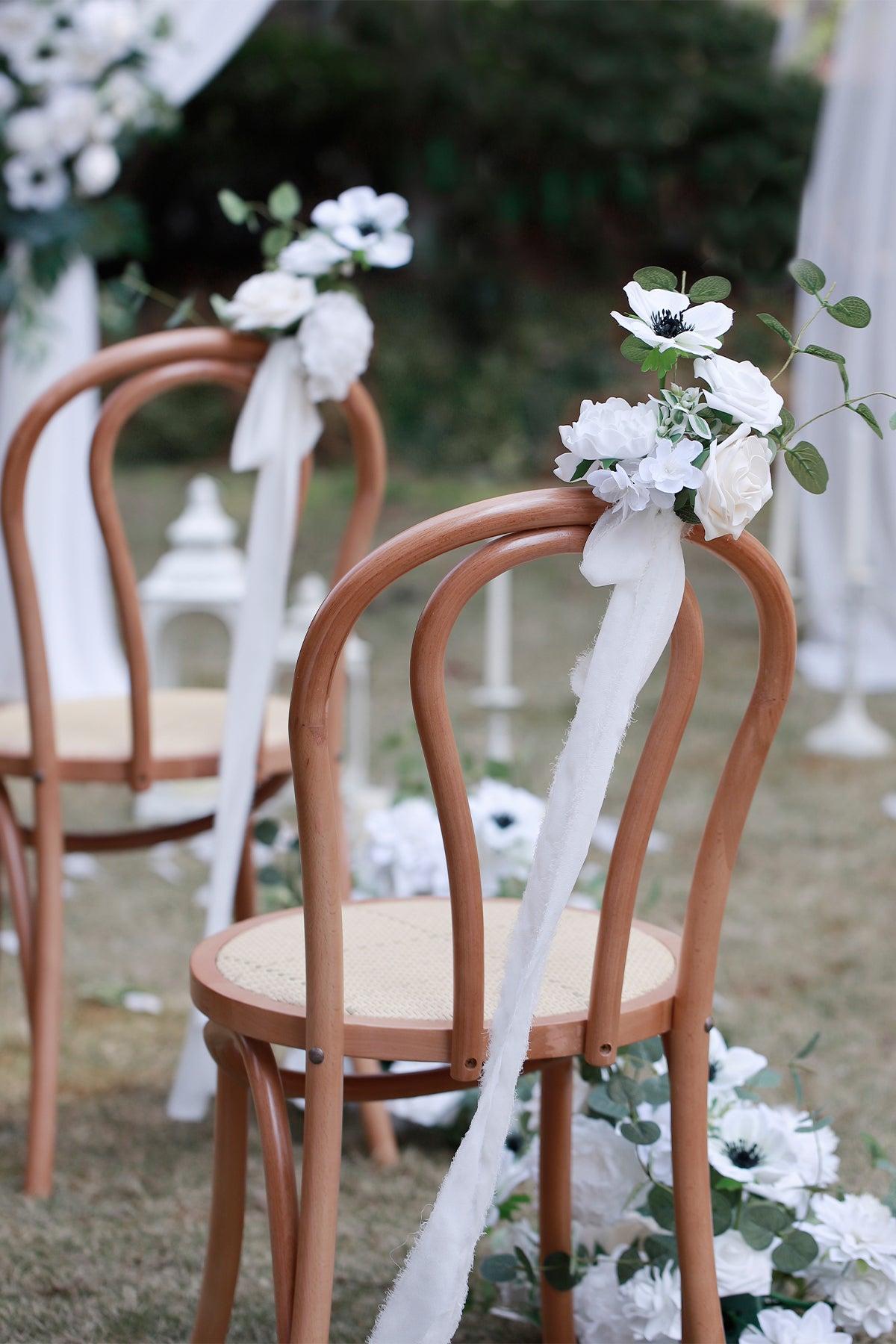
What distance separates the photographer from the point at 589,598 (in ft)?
19.6

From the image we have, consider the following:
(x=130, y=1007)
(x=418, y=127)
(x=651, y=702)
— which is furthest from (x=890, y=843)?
(x=418, y=127)

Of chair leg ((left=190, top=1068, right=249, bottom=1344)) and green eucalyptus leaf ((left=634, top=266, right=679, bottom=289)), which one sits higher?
green eucalyptus leaf ((left=634, top=266, right=679, bottom=289))

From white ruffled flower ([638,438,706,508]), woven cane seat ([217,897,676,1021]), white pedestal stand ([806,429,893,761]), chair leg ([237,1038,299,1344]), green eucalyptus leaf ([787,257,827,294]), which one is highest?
green eucalyptus leaf ([787,257,827,294])

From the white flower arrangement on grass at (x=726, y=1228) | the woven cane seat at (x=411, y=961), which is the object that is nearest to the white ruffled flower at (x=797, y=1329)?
the white flower arrangement on grass at (x=726, y=1228)

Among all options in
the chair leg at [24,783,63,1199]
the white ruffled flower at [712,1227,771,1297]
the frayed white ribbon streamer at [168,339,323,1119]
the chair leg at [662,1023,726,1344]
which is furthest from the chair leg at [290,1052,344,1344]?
the chair leg at [24,783,63,1199]

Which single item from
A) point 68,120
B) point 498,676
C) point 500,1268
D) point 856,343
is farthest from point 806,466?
point 856,343

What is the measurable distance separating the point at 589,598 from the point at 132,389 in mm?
4387

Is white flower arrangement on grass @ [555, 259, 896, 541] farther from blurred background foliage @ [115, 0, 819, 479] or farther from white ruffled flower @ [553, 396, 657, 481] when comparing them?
blurred background foliage @ [115, 0, 819, 479]

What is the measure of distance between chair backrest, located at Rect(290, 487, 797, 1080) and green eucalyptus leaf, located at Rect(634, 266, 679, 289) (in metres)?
0.15

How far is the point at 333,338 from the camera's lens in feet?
5.29

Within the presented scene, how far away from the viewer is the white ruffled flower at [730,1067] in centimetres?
142

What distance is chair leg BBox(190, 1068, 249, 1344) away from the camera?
4.07 feet

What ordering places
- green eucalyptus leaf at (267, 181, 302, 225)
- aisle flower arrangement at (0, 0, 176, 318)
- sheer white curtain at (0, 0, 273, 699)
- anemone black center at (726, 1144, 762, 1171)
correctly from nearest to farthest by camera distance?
1. anemone black center at (726, 1144, 762, 1171)
2. green eucalyptus leaf at (267, 181, 302, 225)
3. aisle flower arrangement at (0, 0, 176, 318)
4. sheer white curtain at (0, 0, 273, 699)

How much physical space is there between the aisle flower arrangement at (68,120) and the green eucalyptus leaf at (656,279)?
2675 mm
